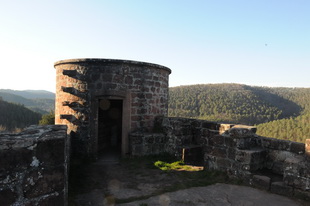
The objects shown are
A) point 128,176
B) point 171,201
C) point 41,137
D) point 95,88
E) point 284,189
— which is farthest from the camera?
point 95,88

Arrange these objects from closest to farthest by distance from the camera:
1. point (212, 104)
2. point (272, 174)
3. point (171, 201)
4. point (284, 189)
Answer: point (171, 201) → point (284, 189) → point (272, 174) → point (212, 104)

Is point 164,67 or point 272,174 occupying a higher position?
point 164,67

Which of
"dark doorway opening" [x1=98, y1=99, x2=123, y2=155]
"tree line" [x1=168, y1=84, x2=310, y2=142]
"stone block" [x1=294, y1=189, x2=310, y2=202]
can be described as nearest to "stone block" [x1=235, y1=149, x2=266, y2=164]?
"stone block" [x1=294, y1=189, x2=310, y2=202]

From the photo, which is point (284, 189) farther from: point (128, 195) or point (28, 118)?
point (28, 118)

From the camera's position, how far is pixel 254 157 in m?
4.46

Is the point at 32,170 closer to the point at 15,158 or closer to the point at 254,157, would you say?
the point at 15,158

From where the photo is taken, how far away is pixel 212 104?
50688 millimetres

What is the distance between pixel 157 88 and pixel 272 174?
4338mm

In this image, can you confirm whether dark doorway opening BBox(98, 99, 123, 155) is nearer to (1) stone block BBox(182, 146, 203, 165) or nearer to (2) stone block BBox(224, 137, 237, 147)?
(1) stone block BBox(182, 146, 203, 165)

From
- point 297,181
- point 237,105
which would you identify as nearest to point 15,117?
point 297,181

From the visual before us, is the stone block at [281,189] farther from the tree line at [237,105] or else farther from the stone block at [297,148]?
the tree line at [237,105]

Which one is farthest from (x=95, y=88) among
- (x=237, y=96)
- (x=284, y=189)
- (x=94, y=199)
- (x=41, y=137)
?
(x=237, y=96)

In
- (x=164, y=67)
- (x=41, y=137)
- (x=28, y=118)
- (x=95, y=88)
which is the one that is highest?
(x=164, y=67)

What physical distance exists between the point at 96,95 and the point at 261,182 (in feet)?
15.8
